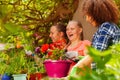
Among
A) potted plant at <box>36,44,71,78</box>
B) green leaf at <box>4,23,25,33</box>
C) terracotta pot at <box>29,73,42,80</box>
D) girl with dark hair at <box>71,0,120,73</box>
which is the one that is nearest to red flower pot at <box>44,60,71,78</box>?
potted plant at <box>36,44,71,78</box>

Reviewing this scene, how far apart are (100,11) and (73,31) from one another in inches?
63.2

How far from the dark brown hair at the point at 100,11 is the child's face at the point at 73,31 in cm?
148

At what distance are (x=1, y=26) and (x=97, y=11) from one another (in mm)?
2278

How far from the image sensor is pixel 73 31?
181 inches

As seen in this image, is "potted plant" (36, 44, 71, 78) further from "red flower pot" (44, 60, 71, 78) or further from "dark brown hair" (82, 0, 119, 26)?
"dark brown hair" (82, 0, 119, 26)

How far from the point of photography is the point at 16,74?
500cm

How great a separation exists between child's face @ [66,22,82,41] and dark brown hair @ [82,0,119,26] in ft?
4.87

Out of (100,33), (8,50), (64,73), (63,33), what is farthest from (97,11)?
(8,50)

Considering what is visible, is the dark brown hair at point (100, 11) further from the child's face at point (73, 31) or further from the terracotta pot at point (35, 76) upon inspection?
the terracotta pot at point (35, 76)

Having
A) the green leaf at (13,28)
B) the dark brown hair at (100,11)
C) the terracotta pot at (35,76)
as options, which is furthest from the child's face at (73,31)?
the green leaf at (13,28)

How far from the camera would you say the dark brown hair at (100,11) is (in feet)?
9.71

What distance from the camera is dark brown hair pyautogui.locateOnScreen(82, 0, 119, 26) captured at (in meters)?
2.96

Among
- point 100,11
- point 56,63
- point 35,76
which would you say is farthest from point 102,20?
point 35,76

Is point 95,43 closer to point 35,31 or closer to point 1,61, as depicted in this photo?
point 1,61
